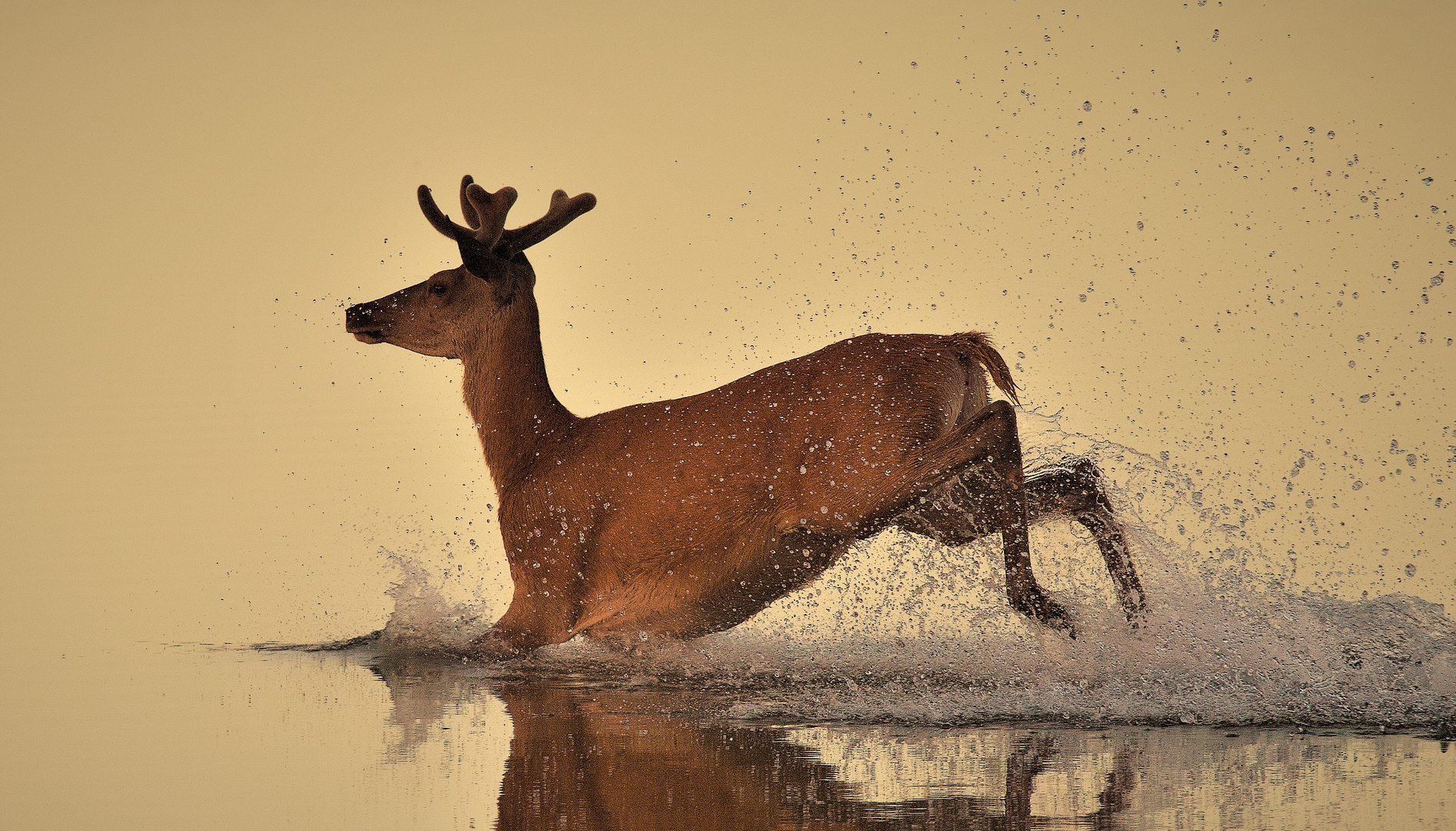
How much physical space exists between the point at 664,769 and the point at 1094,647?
5.41ft

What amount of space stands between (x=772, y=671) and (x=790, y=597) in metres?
0.70

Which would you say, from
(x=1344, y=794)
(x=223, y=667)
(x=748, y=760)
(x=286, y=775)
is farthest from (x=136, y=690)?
(x=1344, y=794)

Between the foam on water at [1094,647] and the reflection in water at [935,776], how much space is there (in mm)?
279

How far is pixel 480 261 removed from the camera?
5.70 meters

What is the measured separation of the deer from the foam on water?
106 millimetres

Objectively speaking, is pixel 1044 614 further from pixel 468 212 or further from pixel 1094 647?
pixel 468 212

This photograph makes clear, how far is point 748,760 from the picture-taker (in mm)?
3287

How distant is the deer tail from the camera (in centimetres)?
500

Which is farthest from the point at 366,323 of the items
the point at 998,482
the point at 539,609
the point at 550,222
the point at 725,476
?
the point at 998,482

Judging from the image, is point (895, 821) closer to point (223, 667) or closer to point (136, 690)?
point (136, 690)

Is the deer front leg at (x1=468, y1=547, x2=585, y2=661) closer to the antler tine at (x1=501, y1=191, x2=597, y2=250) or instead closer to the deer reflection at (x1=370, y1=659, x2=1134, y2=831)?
the deer reflection at (x1=370, y1=659, x2=1134, y2=831)

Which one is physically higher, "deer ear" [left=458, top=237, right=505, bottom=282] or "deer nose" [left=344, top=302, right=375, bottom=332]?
"deer ear" [left=458, top=237, right=505, bottom=282]

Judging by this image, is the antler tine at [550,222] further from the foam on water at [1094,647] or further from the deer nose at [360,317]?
the foam on water at [1094,647]

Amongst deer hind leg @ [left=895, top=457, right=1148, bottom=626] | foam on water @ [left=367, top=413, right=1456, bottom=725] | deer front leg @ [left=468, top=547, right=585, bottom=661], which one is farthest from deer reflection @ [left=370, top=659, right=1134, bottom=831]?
deer hind leg @ [left=895, top=457, right=1148, bottom=626]
